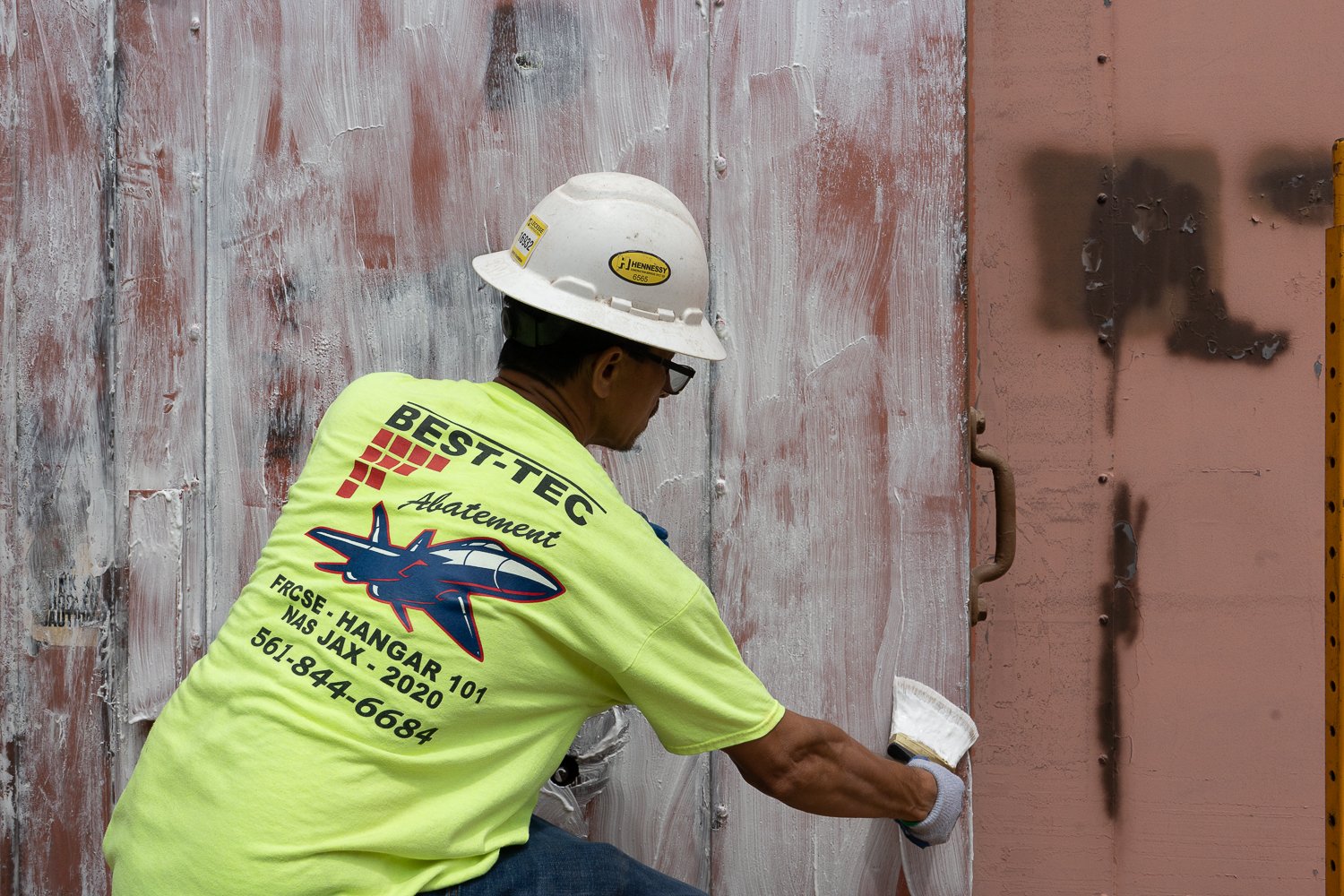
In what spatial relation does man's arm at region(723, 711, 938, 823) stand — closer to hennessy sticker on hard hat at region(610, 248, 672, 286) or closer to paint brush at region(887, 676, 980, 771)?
paint brush at region(887, 676, 980, 771)

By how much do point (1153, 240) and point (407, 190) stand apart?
1.54 metres

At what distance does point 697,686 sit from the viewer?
51.8 inches

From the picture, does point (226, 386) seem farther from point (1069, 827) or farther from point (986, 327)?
point (1069, 827)

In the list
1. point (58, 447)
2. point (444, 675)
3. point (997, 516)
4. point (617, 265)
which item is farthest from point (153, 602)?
point (997, 516)

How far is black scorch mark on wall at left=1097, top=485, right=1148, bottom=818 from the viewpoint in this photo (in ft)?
7.11

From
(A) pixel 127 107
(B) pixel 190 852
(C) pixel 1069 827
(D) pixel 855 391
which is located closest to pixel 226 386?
(A) pixel 127 107

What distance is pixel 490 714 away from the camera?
1260 millimetres

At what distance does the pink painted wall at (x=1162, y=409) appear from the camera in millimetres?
2148

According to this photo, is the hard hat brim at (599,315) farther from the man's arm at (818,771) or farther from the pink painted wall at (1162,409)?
the pink painted wall at (1162,409)

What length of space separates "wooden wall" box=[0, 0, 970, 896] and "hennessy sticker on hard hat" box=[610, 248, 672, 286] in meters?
0.45

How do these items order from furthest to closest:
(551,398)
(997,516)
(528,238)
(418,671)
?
(997,516), (528,238), (551,398), (418,671)

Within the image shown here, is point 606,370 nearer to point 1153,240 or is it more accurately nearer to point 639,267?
point 639,267

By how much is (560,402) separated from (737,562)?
64cm

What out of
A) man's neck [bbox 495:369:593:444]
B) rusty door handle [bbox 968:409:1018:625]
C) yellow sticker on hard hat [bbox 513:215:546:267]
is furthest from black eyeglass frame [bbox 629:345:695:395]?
rusty door handle [bbox 968:409:1018:625]
